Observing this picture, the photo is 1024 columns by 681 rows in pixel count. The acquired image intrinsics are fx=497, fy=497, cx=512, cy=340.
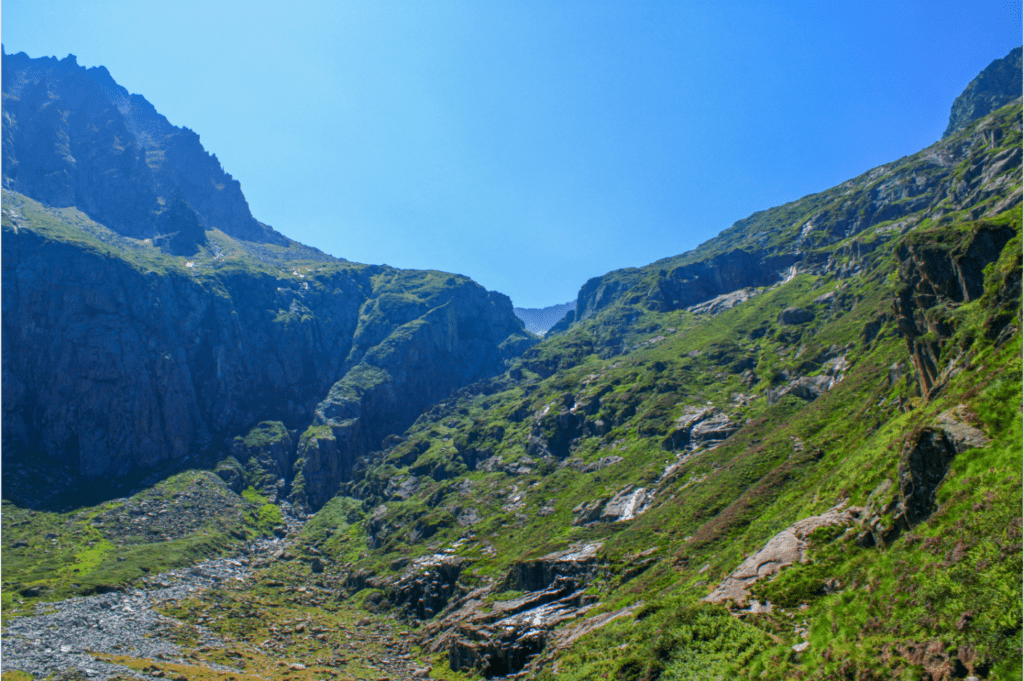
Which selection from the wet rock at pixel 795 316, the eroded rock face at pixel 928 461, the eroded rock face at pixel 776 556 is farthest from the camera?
the wet rock at pixel 795 316

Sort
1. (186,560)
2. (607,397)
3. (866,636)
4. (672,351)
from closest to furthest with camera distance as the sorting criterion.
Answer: (866,636) → (186,560) → (607,397) → (672,351)

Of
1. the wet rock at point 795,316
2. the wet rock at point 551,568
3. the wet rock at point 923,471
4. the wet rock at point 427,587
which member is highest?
the wet rock at point 795,316

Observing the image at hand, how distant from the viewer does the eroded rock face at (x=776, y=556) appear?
33.2 metres

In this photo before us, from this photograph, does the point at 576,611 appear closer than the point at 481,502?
Yes

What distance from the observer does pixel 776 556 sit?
3447 cm

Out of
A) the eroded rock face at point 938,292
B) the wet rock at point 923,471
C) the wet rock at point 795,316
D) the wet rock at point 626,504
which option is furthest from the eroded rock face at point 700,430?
the wet rock at point 923,471

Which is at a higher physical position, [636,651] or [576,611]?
[636,651]

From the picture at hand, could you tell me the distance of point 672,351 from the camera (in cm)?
19075

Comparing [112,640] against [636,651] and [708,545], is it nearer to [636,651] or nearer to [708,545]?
[636,651]

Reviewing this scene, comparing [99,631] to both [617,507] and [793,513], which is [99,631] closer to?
[617,507]

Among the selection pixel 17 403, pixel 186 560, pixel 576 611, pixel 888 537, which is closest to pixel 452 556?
pixel 576 611

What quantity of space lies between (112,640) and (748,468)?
3910 inches

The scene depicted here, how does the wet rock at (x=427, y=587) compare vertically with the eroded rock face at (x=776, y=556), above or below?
below

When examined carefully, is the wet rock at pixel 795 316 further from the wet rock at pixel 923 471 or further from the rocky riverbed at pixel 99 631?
the rocky riverbed at pixel 99 631
